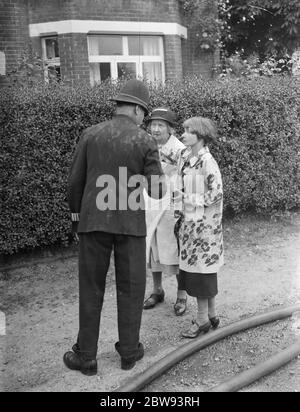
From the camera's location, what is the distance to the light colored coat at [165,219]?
4.84 metres

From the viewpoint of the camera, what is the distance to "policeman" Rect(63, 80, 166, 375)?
3.71 meters

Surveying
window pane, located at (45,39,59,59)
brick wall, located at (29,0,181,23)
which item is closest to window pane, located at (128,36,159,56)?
brick wall, located at (29,0,181,23)

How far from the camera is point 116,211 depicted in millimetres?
3750

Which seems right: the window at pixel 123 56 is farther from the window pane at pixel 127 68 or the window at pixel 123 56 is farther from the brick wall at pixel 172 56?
the brick wall at pixel 172 56

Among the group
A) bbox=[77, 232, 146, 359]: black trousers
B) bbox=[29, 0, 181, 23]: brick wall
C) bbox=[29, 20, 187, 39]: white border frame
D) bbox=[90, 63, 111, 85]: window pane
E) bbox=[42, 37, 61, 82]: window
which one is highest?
bbox=[29, 0, 181, 23]: brick wall

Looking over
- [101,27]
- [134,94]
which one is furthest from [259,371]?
[101,27]

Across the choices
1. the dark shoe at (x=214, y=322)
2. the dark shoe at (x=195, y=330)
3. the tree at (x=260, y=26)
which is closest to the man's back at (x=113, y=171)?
the dark shoe at (x=195, y=330)

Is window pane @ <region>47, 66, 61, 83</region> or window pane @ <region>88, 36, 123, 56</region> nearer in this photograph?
window pane @ <region>47, 66, 61, 83</region>

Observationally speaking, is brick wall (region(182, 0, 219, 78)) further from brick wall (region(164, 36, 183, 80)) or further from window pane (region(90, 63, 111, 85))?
window pane (region(90, 63, 111, 85))

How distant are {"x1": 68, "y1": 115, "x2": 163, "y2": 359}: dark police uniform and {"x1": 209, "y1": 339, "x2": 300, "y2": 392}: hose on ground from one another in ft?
2.65

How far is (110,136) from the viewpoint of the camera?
146 inches

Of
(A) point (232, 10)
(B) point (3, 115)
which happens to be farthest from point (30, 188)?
(A) point (232, 10)

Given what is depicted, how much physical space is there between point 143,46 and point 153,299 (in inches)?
323
